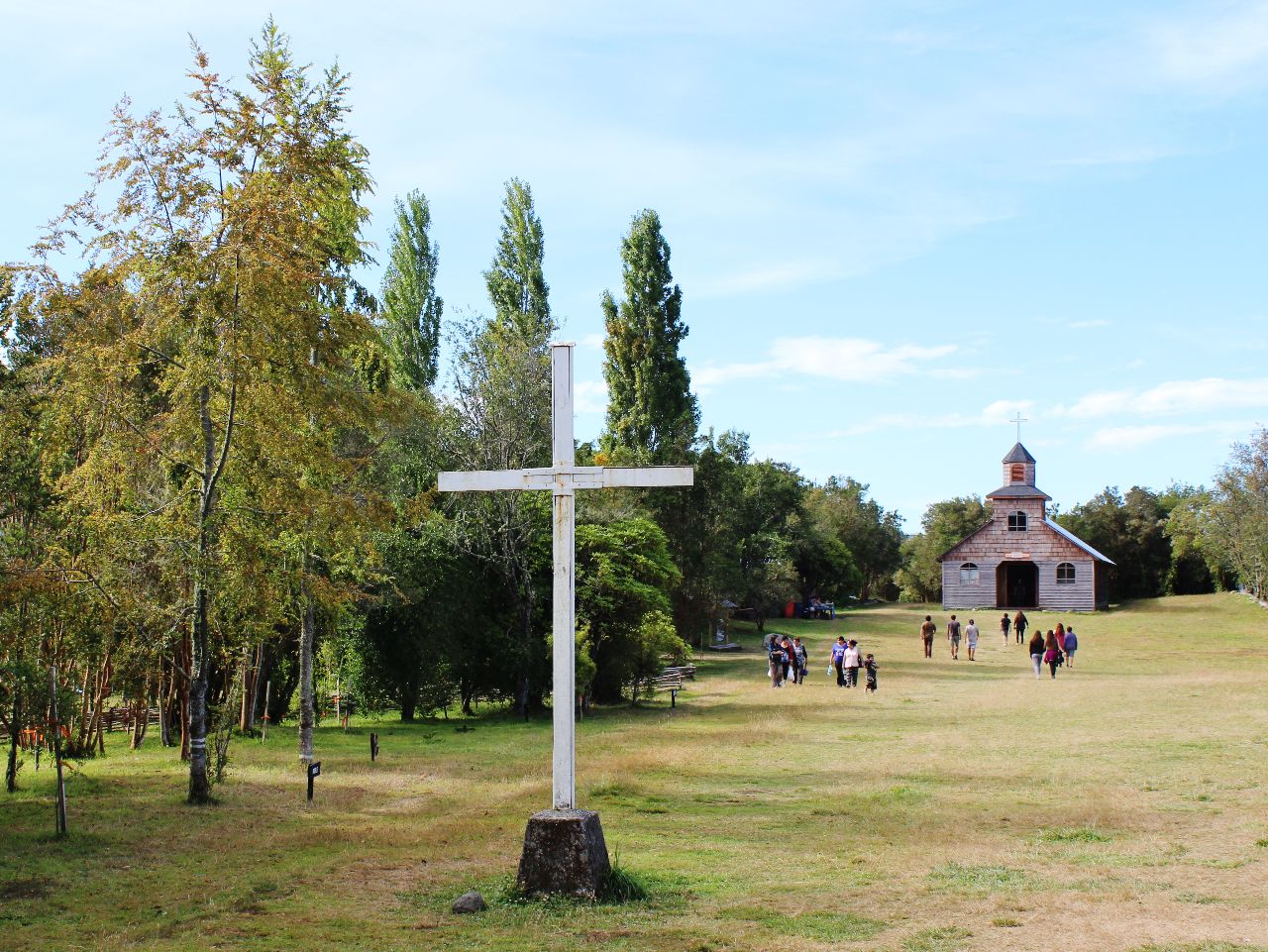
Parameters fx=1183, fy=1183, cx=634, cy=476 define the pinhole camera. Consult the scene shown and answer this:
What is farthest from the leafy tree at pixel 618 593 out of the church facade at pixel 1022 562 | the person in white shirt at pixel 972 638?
the church facade at pixel 1022 562

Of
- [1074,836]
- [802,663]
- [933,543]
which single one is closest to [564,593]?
[1074,836]

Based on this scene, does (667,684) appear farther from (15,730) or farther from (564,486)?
(564,486)

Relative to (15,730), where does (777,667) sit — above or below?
below

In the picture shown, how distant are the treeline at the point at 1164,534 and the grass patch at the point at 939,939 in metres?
61.8

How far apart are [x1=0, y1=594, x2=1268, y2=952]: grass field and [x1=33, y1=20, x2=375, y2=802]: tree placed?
10.7ft

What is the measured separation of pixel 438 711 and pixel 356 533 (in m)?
18.3

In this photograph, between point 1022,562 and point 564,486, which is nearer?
point 564,486

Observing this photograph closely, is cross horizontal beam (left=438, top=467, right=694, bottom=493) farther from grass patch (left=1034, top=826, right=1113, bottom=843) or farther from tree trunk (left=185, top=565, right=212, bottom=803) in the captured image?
tree trunk (left=185, top=565, right=212, bottom=803)

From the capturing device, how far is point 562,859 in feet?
32.6

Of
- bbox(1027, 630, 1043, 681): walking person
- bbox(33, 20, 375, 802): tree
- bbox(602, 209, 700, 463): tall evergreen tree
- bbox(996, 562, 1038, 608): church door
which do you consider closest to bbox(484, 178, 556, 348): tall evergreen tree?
bbox(602, 209, 700, 463): tall evergreen tree

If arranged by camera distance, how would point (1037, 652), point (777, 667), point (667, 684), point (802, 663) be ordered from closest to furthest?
1. point (777, 667)
2. point (1037, 652)
3. point (802, 663)
4. point (667, 684)

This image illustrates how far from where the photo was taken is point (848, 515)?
293 ft

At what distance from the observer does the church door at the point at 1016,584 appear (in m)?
72.5

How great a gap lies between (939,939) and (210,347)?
1230 centimetres
